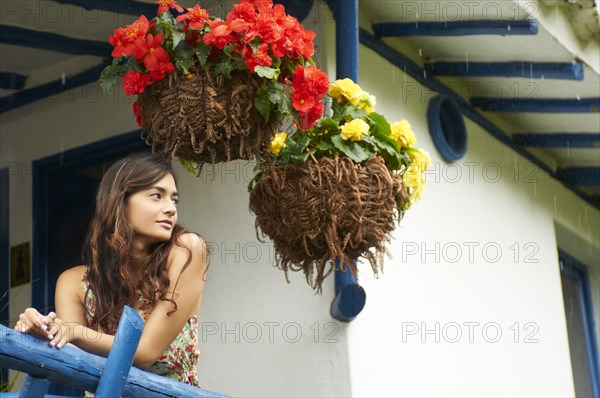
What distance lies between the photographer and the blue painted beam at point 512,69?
7789mm

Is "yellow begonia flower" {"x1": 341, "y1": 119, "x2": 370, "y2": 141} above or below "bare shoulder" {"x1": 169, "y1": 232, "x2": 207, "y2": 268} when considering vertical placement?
above

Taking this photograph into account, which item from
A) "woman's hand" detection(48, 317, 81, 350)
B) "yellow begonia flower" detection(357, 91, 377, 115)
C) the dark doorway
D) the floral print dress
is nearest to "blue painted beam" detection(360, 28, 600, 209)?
the dark doorway

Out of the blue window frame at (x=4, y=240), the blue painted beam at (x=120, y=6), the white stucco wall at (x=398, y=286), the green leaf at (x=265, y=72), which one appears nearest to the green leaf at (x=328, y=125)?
the green leaf at (x=265, y=72)

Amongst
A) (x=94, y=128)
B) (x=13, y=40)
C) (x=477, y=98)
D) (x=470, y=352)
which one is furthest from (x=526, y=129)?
(x=13, y=40)

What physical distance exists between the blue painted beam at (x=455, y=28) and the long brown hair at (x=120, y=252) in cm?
263

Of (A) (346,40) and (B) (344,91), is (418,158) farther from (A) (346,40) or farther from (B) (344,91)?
(A) (346,40)

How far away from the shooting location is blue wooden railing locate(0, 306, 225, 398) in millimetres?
3729

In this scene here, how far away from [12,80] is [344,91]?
9.61ft

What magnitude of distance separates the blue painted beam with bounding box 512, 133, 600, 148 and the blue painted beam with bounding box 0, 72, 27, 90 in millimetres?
3498

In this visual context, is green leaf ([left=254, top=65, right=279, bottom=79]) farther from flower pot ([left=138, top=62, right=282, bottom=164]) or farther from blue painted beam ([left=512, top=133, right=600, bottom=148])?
blue painted beam ([left=512, top=133, right=600, bottom=148])

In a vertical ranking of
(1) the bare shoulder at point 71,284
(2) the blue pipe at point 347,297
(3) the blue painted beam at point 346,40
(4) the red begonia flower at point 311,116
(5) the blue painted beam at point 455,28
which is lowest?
(1) the bare shoulder at point 71,284

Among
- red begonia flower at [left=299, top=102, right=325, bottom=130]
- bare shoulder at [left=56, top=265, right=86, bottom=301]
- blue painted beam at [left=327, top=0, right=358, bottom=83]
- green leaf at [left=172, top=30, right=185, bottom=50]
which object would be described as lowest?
bare shoulder at [left=56, top=265, right=86, bottom=301]

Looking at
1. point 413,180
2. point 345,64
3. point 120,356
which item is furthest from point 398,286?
point 120,356

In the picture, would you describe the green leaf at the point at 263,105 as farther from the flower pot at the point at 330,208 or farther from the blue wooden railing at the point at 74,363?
the blue wooden railing at the point at 74,363
